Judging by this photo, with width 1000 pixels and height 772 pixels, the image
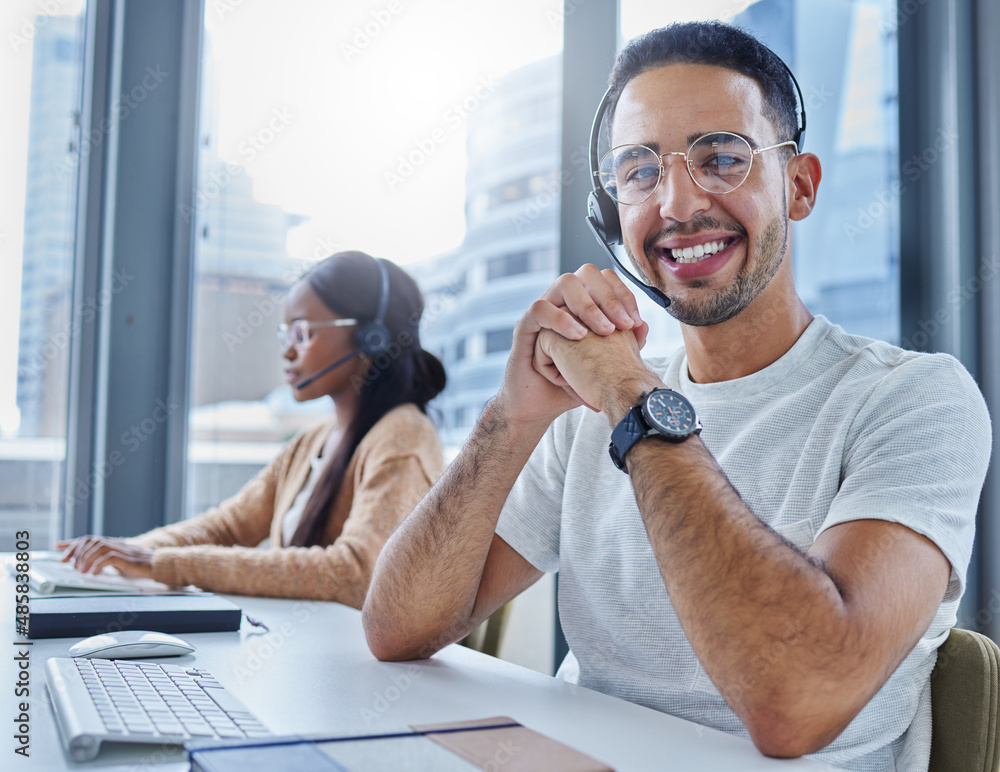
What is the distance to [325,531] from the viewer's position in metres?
2.10

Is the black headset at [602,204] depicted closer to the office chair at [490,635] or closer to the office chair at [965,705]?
the office chair at [965,705]

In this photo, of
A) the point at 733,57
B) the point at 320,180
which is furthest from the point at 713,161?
the point at 320,180

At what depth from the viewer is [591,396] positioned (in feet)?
3.64

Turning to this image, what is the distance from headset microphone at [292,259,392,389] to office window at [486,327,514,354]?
0.42 meters

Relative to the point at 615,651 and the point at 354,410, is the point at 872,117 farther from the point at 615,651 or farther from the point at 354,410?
the point at 615,651

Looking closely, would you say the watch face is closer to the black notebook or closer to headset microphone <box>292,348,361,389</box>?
the black notebook

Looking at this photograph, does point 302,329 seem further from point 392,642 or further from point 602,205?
point 392,642

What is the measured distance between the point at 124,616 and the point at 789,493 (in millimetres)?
975

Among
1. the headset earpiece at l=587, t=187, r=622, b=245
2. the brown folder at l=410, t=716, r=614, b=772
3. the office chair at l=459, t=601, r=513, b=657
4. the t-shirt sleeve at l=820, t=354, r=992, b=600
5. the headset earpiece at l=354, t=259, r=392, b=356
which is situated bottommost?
the office chair at l=459, t=601, r=513, b=657

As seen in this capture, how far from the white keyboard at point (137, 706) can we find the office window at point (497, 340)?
166 cm

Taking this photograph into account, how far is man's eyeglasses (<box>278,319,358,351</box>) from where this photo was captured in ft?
7.51

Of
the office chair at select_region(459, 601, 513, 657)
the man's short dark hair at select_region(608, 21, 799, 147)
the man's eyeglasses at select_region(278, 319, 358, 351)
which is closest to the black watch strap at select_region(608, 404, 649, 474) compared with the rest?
the man's short dark hair at select_region(608, 21, 799, 147)

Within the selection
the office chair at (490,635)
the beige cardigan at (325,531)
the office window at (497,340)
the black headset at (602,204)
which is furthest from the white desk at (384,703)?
the office window at (497,340)

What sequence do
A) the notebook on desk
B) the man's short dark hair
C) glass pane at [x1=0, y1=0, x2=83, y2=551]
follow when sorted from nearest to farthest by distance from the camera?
the notebook on desk
the man's short dark hair
glass pane at [x1=0, y1=0, x2=83, y2=551]
